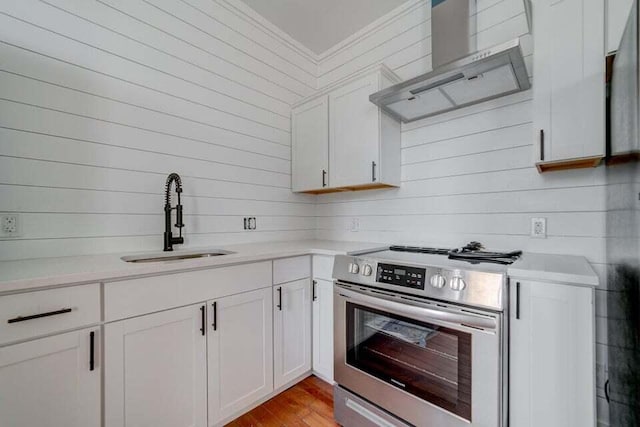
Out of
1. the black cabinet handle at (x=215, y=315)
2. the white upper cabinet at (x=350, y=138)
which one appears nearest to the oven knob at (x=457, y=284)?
the white upper cabinet at (x=350, y=138)

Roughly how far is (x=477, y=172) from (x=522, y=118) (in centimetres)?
40

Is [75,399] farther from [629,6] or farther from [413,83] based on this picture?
[629,6]

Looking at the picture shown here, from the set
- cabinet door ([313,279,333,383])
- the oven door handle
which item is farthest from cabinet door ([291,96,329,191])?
the oven door handle

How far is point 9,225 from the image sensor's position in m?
1.37

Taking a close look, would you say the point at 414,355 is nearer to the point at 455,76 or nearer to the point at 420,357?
the point at 420,357

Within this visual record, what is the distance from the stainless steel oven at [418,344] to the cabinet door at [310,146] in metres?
1.00

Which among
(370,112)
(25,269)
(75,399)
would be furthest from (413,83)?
(75,399)

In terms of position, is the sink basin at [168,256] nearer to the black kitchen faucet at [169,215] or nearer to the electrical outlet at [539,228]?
the black kitchen faucet at [169,215]

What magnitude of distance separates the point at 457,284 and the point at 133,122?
7.02 feet

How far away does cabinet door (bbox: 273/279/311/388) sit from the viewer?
1.91 m

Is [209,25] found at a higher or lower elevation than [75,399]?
higher

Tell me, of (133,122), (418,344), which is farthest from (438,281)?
(133,122)

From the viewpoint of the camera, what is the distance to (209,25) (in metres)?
2.16

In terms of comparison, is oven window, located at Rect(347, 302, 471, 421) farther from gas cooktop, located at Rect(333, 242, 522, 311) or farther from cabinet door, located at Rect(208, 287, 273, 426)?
cabinet door, located at Rect(208, 287, 273, 426)
